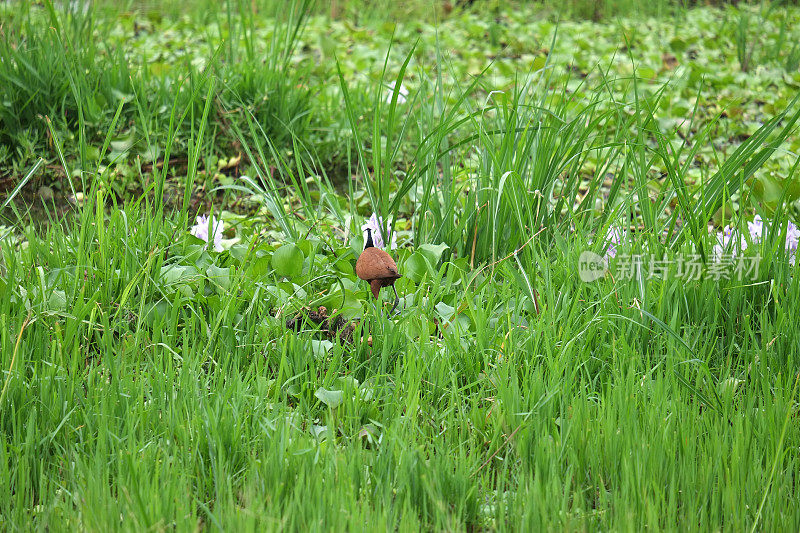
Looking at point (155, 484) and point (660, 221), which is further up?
point (660, 221)

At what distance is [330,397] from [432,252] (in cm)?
62

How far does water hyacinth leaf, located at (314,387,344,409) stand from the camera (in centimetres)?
145

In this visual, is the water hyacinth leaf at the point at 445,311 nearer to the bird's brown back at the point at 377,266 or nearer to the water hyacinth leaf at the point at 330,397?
the bird's brown back at the point at 377,266

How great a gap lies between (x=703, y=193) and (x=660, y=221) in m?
0.30

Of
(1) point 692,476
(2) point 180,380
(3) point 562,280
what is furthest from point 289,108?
(1) point 692,476

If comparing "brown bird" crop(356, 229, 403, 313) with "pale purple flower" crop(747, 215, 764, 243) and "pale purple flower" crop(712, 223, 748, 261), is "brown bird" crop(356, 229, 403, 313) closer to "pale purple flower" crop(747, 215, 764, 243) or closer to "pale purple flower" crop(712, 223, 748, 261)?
"pale purple flower" crop(712, 223, 748, 261)

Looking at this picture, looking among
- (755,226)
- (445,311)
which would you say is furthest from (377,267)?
(755,226)

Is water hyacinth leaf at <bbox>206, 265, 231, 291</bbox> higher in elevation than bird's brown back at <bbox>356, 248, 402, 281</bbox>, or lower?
lower

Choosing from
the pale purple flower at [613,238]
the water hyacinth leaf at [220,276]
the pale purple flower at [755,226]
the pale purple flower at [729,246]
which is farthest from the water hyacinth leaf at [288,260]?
the pale purple flower at [755,226]

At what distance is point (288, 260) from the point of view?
1.86m

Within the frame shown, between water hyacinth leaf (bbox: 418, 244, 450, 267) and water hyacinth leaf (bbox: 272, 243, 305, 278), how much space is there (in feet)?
1.10

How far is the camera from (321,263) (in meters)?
1.96

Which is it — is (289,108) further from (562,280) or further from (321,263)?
(562,280)

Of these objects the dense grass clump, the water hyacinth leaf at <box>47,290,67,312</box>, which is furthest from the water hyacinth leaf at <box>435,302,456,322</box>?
the water hyacinth leaf at <box>47,290,67,312</box>
